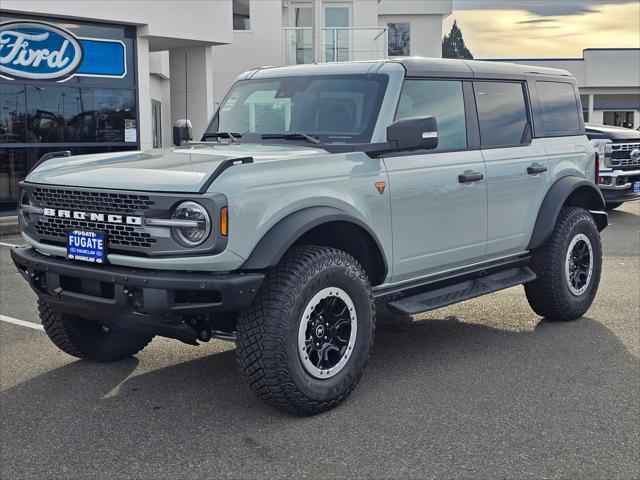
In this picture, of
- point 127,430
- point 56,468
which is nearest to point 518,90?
point 127,430

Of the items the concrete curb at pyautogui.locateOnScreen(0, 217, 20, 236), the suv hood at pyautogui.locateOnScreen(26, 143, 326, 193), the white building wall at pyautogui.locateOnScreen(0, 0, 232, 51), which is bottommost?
the concrete curb at pyautogui.locateOnScreen(0, 217, 20, 236)

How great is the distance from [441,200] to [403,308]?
81 cm

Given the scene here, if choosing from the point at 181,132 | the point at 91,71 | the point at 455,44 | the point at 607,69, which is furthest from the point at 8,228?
the point at 455,44

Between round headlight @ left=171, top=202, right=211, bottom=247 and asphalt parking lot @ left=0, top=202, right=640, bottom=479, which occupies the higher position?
round headlight @ left=171, top=202, right=211, bottom=247

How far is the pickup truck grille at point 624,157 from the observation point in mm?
14320

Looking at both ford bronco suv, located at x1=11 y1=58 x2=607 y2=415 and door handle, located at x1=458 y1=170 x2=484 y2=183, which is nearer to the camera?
ford bronco suv, located at x1=11 y1=58 x2=607 y2=415

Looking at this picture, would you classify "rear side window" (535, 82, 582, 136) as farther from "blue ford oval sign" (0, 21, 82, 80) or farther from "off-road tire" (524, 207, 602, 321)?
"blue ford oval sign" (0, 21, 82, 80)

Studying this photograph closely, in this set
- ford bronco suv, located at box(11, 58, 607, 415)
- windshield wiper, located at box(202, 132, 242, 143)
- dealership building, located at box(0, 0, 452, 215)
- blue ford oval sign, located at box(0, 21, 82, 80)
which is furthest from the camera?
dealership building, located at box(0, 0, 452, 215)

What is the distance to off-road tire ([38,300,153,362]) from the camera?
5.49m

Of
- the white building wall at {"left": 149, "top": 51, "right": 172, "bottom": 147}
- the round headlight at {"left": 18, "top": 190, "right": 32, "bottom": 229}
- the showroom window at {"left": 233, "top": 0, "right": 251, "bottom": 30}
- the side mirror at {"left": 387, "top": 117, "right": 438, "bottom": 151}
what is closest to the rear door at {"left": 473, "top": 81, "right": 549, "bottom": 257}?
→ the side mirror at {"left": 387, "top": 117, "right": 438, "bottom": 151}

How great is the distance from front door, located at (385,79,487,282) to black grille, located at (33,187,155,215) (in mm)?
1625

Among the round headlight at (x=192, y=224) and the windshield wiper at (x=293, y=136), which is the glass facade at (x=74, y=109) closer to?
the windshield wiper at (x=293, y=136)

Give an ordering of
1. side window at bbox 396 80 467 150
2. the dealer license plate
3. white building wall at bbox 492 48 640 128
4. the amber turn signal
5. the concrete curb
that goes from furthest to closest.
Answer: white building wall at bbox 492 48 640 128
the concrete curb
side window at bbox 396 80 467 150
the dealer license plate
the amber turn signal

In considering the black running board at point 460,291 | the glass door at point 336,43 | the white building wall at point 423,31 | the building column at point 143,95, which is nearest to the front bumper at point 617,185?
the black running board at point 460,291
